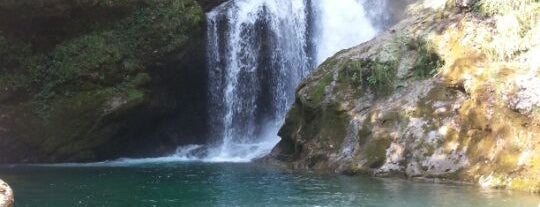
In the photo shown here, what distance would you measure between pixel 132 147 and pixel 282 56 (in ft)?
22.7

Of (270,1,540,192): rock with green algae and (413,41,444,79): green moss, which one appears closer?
(270,1,540,192): rock with green algae

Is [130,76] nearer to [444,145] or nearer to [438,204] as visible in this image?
[444,145]

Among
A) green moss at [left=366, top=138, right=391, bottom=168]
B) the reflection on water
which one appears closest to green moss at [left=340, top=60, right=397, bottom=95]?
green moss at [left=366, top=138, right=391, bottom=168]

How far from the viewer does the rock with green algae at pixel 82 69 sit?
20.5 meters

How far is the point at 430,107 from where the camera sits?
1451cm

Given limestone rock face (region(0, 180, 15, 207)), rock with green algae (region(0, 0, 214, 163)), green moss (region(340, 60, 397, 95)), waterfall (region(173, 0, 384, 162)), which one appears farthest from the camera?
waterfall (region(173, 0, 384, 162))

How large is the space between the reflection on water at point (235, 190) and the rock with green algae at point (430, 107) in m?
0.86

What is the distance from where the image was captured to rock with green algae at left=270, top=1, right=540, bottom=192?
40.9 ft

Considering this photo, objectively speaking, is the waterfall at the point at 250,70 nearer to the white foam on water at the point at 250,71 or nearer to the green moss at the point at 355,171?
the white foam on water at the point at 250,71

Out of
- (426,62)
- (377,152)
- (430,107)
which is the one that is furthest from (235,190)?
(426,62)

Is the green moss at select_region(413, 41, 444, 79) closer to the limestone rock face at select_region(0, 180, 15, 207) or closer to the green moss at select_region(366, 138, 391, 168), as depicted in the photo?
the green moss at select_region(366, 138, 391, 168)

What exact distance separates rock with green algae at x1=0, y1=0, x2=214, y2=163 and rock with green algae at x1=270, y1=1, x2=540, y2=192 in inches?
246

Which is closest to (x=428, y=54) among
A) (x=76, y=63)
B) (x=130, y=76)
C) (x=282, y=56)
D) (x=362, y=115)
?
(x=362, y=115)

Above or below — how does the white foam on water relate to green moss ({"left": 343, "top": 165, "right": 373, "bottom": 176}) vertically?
above
